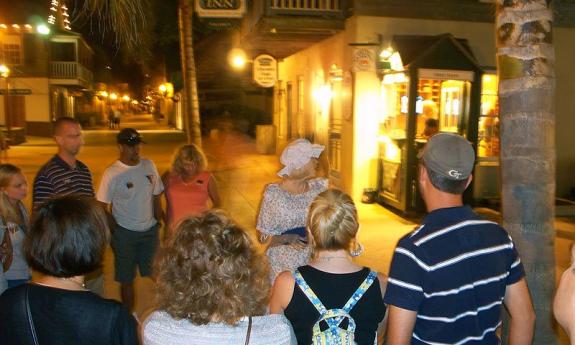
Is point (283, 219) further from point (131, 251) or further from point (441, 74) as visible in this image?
point (441, 74)

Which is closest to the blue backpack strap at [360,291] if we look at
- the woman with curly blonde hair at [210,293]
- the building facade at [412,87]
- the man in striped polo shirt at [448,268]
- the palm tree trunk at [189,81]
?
the man in striped polo shirt at [448,268]

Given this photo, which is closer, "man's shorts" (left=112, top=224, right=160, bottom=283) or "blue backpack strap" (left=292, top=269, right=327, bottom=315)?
"blue backpack strap" (left=292, top=269, right=327, bottom=315)

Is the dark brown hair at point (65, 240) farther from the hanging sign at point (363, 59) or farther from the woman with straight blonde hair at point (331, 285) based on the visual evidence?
the hanging sign at point (363, 59)

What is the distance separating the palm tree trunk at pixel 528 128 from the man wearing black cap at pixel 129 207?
125 inches

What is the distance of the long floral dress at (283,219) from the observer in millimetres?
3566

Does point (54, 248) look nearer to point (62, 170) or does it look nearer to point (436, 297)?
point (436, 297)

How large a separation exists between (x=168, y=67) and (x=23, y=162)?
1911cm

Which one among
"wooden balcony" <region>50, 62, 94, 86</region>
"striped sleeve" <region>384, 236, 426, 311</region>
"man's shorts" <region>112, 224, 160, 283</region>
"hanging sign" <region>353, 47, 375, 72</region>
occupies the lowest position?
"man's shorts" <region>112, 224, 160, 283</region>

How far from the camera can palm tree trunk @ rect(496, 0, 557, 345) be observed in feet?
9.84

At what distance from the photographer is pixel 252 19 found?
12.9m

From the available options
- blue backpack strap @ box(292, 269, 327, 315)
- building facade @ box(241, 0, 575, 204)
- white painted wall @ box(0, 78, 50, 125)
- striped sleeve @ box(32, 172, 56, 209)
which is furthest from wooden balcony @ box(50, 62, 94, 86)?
blue backpack strap @ box(292, 269, 327, 315)

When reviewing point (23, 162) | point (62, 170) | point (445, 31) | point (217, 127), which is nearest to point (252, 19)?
point (445, 31)

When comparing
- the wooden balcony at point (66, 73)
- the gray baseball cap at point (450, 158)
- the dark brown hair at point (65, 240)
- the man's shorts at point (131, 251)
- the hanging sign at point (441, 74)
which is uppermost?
the wooden balcony at point (66, 73)

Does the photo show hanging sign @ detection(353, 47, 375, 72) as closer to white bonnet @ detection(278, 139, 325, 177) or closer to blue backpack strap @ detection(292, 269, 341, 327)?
white bonnet @ detection(278, 139, 325, 177)
